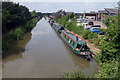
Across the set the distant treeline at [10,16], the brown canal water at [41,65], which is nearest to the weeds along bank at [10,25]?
the distant treeline at [10,16]

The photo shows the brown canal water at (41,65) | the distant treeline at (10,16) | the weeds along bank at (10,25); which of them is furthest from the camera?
the distant treeline at (10,16)

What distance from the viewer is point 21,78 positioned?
9.80m

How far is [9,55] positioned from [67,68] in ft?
26.1

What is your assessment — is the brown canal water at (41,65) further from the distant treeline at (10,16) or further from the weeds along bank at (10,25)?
the distant treeline at (10,16)

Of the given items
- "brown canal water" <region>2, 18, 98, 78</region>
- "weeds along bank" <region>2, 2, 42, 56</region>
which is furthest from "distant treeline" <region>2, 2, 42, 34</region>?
"brown canal water" <region>2, 18, 98, 78</region>

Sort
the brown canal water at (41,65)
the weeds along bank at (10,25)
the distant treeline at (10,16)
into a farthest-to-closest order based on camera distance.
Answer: the distant treeline at (10,16)
the weeds along bank at (10,25)
the brown canal water at (41,65)

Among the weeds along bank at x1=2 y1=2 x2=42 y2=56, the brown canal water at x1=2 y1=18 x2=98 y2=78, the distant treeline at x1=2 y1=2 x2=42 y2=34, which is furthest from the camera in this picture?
the distant treeline at x1=2 y1=2 x2=42 y2=34

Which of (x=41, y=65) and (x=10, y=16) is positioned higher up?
(x=10, y=16)

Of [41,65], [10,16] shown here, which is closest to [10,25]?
[10,16]

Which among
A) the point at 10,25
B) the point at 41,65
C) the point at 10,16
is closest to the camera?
the point at 41,65

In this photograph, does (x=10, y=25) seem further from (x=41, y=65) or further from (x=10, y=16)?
(x=41, y=65)

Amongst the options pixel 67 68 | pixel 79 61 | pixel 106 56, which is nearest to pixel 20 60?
pixel 67 68

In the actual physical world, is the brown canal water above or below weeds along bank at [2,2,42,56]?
below

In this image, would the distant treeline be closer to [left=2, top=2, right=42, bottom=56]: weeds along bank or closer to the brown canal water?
[left=2, top=2, right=42, bottom=56]: weeds along bank
